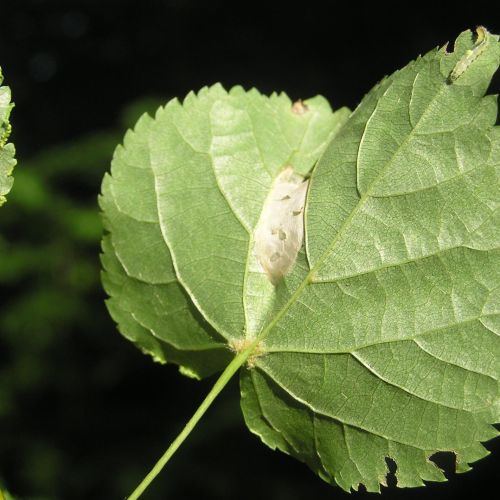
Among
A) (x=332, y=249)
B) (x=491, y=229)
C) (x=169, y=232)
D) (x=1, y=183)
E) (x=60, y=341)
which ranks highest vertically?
(x=491, y=229)

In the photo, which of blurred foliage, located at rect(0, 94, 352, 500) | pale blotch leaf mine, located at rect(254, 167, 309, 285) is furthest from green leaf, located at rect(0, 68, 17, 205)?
blurred foliage, located at rect(0, 94, 352, 500)

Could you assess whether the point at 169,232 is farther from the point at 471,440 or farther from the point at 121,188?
the point at 471,440

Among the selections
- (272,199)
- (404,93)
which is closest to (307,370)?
(272,199)

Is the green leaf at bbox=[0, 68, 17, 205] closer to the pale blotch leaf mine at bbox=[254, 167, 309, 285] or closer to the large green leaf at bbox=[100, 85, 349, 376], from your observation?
the large green leaf at bbox=[100, 85, 349, 376]

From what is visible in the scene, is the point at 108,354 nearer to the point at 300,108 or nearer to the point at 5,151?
the point at 300,108

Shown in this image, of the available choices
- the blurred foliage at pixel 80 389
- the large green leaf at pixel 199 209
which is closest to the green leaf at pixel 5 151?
→ the large green leaf at pixel 199 209

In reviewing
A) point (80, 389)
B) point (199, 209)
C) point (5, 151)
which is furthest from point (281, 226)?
point (80, 389)
